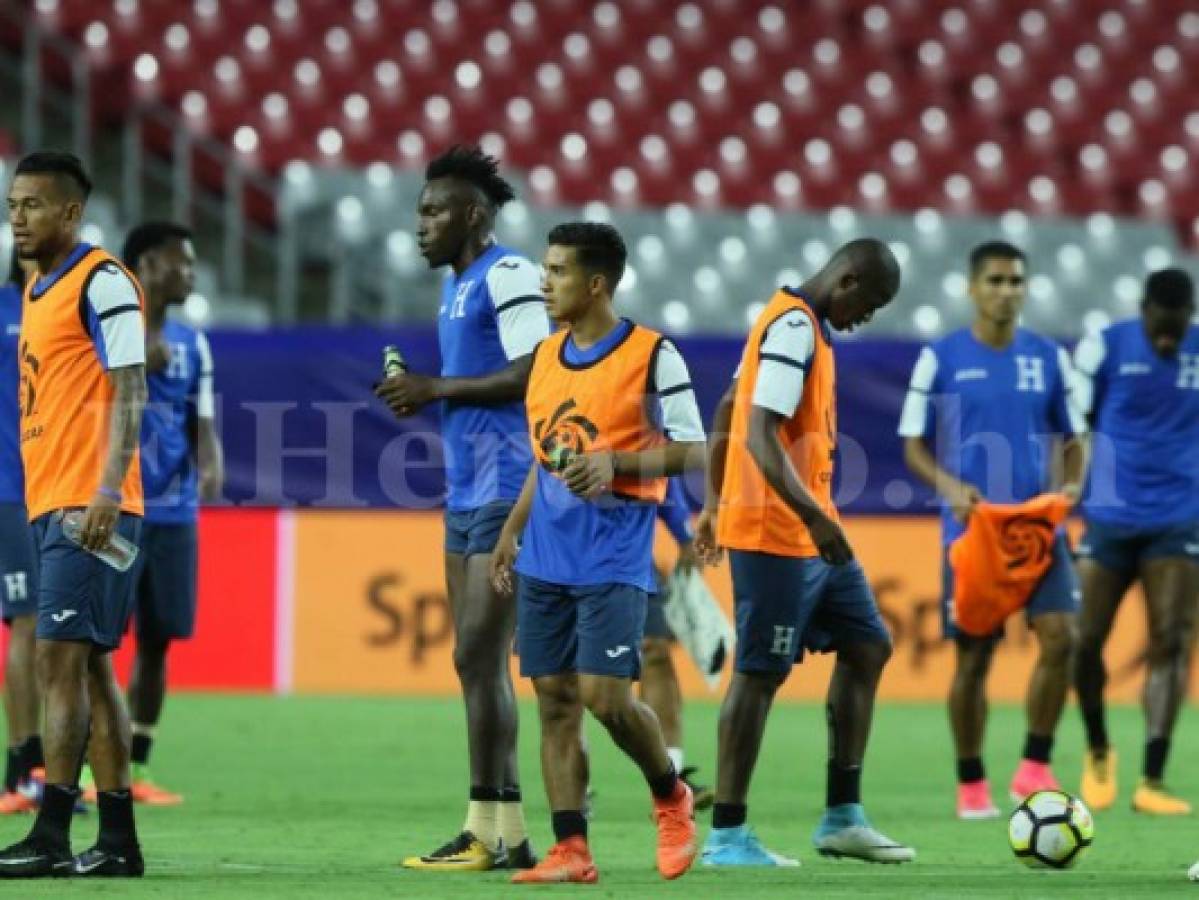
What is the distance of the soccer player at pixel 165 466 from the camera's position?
948cm

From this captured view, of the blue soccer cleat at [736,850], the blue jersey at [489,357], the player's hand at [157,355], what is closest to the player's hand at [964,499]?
the blue soccer cleat at [736,850]

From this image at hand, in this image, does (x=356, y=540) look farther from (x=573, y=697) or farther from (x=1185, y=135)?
(x=1185, y=135)

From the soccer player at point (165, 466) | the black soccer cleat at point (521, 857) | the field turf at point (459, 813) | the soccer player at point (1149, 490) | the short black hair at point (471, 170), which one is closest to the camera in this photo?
the field turf at point (459, 813)

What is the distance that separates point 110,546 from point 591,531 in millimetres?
1398

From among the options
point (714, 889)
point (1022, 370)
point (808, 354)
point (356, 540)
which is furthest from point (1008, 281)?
point (356, 540)

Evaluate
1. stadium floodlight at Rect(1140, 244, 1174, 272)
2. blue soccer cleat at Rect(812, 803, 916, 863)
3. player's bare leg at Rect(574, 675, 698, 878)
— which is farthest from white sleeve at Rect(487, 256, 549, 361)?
stadium floodlight at Rect(1140, 244, 1174, 272)

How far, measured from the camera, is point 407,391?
7098mm

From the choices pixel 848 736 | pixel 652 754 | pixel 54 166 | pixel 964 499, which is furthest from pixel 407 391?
pixel 964 499

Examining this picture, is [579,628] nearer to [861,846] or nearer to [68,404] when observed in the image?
[861,846]

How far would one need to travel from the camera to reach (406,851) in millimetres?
7723

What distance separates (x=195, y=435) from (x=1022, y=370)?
139 inches

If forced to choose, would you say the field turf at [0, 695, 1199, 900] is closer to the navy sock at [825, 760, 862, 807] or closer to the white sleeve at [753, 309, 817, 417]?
the navy sock at [825, 760, 862, 807]

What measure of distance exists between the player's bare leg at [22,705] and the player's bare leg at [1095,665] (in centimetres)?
435

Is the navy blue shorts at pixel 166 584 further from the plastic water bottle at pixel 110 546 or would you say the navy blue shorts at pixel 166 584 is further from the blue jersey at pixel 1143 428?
the blue jersey at pixel 1143 428
